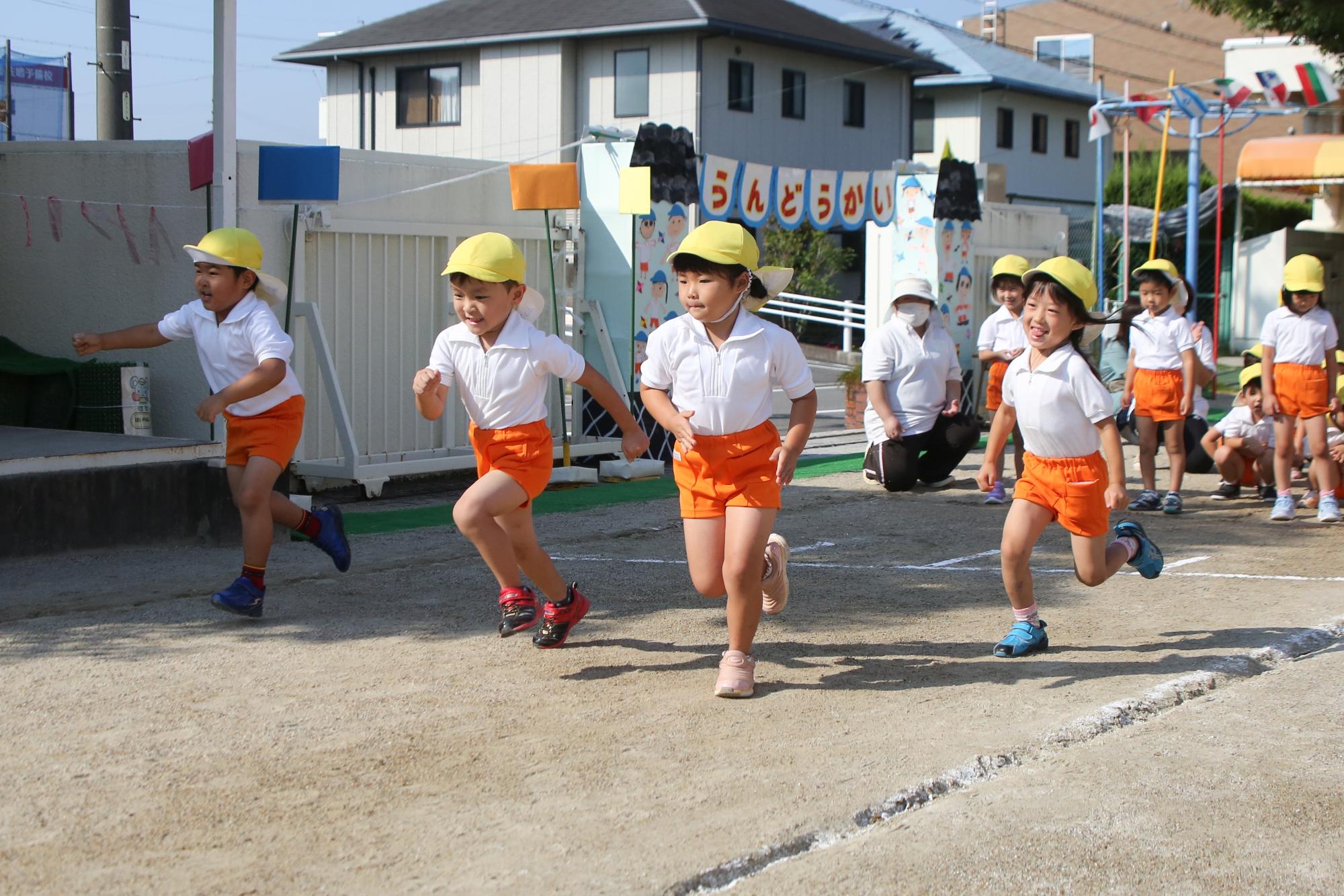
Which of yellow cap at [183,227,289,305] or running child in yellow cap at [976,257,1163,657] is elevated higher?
yellow cap at [183,227,289,305]

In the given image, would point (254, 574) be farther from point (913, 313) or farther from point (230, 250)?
point (913, 313)

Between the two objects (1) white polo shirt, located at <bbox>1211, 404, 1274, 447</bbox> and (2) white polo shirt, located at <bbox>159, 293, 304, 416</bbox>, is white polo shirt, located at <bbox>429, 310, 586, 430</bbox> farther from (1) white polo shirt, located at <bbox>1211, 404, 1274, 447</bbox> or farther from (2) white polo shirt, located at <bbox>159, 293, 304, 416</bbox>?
(1) white polo shirt, located at <bbox>1211, 404, 1274, 447</bbox>

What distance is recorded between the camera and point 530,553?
589cm

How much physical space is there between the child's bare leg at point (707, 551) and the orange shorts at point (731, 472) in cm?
3

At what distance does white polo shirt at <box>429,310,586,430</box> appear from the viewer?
5.85m

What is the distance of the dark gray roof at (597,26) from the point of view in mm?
29141

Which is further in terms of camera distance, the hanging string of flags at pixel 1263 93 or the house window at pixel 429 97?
the house window at pixel 429 97

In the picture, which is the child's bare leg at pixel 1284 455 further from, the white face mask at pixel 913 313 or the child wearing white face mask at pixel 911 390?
the white face mask at pixel 913 313

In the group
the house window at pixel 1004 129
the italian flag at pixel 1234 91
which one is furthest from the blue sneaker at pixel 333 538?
the house window at pixel 1004 129

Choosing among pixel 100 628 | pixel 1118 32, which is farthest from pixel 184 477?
pixel 1118 32

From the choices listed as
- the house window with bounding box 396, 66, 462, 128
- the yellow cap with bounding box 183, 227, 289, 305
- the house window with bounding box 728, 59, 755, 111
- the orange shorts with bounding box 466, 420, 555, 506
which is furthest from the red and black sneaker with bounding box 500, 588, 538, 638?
the house window with bounding box 396, 66, 462, 128

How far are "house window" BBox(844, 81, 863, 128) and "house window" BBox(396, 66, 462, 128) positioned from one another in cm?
867

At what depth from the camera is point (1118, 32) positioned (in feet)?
169

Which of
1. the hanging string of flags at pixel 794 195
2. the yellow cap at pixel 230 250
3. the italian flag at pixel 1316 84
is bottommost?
the yellow cap at pixel 230 250
